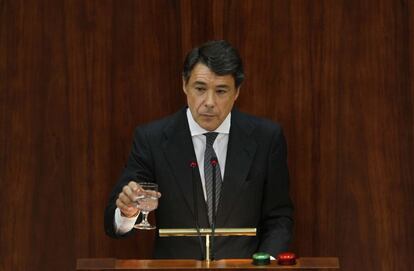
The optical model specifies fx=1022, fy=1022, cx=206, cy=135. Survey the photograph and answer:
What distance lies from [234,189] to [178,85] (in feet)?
1.94

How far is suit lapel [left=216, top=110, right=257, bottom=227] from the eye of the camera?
3.58 m

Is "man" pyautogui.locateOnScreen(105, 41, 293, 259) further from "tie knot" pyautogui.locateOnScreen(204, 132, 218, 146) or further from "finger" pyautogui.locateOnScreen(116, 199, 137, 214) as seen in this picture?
"finger" pyautogui.locateOnScreen(116, 199, 137, 214)

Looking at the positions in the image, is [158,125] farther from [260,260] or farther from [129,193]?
[260,260]

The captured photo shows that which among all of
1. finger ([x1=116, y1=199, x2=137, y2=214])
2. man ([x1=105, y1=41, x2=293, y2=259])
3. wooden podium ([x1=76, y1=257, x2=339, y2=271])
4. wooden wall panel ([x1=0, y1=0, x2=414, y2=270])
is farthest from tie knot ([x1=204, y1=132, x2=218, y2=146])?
wooden podium ([x1=76, y1=257, x2=339, y2=271])

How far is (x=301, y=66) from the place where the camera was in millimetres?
3992

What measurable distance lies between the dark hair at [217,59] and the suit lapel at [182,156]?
0.19 m

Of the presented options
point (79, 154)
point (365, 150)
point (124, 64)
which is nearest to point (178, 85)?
point (124, 64)

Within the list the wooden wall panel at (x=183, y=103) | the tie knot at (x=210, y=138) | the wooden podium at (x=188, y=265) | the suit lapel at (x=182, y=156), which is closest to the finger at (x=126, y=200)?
the wooden podium at (x=188, y=265)

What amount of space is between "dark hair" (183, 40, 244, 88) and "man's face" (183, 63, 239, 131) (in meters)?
0.02

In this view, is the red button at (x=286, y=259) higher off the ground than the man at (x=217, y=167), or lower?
lower

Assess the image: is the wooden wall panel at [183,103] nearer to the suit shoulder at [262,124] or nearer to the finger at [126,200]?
the suit shoulder at [262,124]

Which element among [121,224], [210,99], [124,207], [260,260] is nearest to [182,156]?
[210,99]

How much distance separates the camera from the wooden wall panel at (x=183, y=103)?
157 inches

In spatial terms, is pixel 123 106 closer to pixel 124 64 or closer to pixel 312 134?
pixel 124 64
